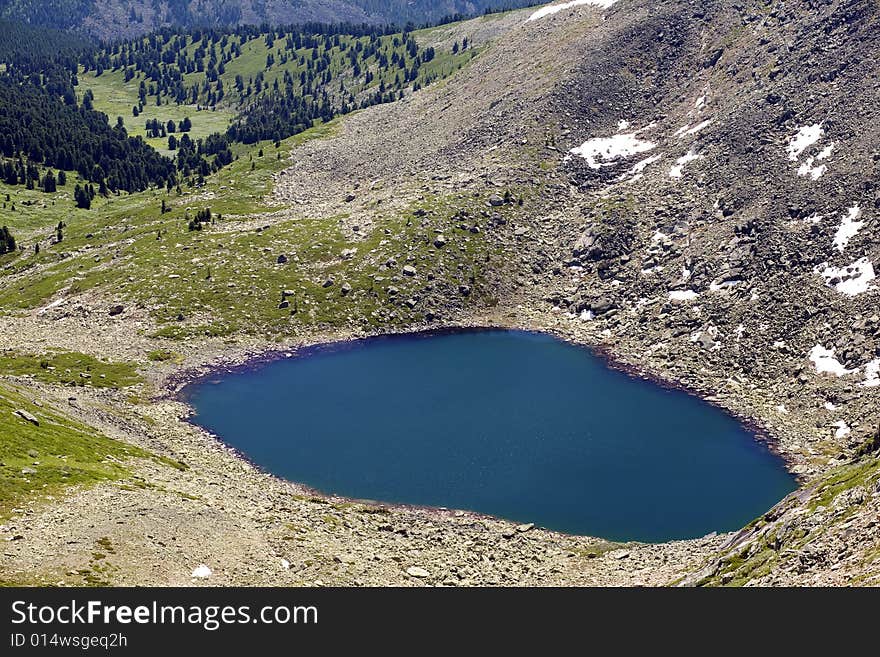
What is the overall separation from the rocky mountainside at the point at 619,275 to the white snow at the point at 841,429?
1.04 feet

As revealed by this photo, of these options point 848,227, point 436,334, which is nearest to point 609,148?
point 848,227

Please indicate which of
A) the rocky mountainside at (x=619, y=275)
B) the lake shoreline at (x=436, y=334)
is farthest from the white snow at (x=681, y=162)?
the lake shoreline at (x=436, y=334)

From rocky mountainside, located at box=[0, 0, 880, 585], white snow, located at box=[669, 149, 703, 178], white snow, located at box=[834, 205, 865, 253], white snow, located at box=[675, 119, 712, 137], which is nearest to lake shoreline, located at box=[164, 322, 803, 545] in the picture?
rocky mountainside, located at box=[0, 0, 880, 585]

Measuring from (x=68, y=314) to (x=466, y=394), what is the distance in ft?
195

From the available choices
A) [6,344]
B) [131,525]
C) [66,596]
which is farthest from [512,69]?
[66,596]

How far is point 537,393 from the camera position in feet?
341

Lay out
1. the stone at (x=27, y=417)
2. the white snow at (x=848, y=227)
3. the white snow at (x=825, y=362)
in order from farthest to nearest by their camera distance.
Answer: the white snow at (x=848, y=227)
the white snow at (x=825, y=362)
the stone at (x=27, y=417)

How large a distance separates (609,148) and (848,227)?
52359 mm

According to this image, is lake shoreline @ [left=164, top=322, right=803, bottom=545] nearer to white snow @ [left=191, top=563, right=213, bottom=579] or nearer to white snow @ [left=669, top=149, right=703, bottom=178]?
white snow @ [left=191, top=563, right=213, bottom=579]

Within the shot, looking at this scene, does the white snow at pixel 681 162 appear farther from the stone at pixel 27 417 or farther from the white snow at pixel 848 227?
the stone at pixel 27 417

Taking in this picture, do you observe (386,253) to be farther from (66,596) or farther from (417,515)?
(66,596)

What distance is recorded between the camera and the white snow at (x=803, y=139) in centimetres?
12738

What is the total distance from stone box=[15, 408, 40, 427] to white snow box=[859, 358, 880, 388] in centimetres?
8151

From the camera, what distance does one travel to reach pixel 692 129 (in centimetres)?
14750
